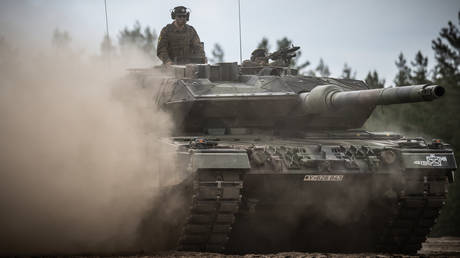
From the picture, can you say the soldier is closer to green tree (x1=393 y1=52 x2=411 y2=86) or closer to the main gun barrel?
Result: the main gun barrel

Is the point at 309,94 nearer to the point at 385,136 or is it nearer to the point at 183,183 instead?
the point at 385,136

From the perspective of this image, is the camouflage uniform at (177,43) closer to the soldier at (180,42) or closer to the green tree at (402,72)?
the soldier at (180,42)

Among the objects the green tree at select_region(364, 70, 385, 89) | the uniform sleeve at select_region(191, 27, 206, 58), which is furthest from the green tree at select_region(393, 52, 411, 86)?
the uniform sleeve at select_region(191, 27, 206, 58)

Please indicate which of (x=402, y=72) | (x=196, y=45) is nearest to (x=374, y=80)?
(x=402, y=72)

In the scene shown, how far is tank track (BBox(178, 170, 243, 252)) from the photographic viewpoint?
42.0ft

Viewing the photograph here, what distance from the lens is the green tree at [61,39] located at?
16812 mm

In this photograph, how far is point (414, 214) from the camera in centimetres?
1444

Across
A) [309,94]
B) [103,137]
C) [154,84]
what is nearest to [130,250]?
[103,137]

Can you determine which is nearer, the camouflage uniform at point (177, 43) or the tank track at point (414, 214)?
the tank track at point (414, 214)

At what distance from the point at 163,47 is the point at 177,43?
372 millimetres

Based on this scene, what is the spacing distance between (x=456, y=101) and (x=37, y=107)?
21289 mm

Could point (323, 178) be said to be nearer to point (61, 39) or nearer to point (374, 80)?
point (61, 39)

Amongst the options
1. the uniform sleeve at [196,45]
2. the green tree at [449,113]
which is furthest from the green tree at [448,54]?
the uniform sleeve at [196,45]

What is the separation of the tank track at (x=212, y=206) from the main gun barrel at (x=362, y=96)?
7.22 ft
